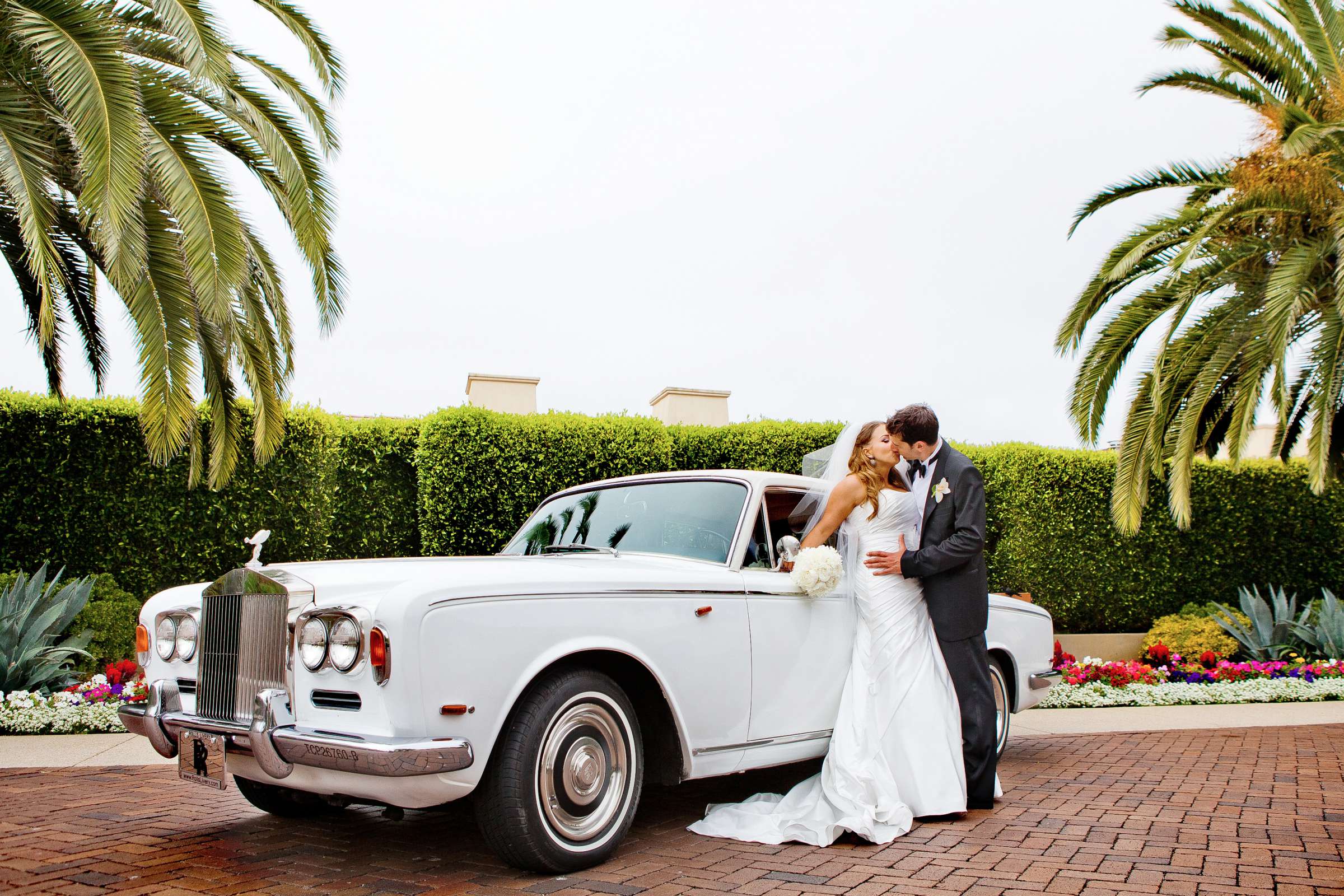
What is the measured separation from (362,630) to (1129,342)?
10.9 meters

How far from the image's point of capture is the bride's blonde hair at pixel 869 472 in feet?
15.2

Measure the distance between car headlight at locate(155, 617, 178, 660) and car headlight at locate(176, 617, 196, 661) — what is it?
0.10ft

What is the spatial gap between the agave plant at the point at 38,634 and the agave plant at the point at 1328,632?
1304cm

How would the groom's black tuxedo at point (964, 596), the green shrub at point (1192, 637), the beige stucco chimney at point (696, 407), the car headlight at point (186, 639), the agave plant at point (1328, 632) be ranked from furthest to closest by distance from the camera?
the beige stucco chimney at point (696, 407) < the green shrub at point (1192, 637) < the agave plant at point (1328, 632) < the groom's black tuxedo at point (964, 596) < the car headlight at point (186, 639)

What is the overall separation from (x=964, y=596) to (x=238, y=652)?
3281 mm

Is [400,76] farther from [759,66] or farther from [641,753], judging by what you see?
[641,753]

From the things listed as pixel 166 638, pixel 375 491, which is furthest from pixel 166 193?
pixel 166 638

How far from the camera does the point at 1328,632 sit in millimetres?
10750

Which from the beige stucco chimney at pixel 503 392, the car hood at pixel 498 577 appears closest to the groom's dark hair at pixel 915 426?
the car hood at pixel 498 577

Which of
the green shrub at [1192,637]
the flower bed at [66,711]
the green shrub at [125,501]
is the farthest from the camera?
the green shrub at [1192,637]

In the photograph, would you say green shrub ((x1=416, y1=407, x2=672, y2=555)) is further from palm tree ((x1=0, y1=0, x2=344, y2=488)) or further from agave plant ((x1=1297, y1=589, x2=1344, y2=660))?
agave plant ((x1=1297, y1=589, x2=1344, y2=660))

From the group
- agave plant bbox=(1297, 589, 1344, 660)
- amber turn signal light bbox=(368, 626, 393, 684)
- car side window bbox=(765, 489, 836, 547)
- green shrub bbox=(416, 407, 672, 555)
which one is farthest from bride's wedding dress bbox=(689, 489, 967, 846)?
agave plant bbox=(1297, 589, 1344, 660)

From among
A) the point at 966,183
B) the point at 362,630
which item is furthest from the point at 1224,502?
the point at 362,630

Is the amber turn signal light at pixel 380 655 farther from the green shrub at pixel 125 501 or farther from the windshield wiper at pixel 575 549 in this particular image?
the green shrub at pixel 125 501
